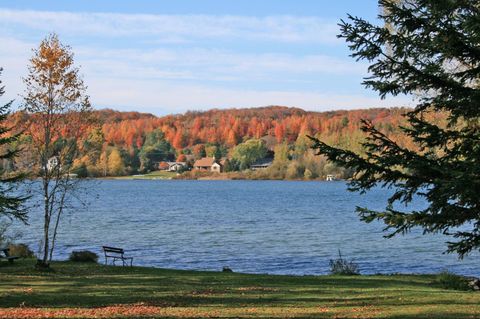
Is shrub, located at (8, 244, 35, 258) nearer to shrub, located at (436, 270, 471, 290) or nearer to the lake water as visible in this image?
the lake water

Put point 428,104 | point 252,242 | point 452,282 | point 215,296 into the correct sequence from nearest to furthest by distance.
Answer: point 428,104 → point 215,296 → point 452,282 → point 252,242

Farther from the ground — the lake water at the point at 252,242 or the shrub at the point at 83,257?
the shrub at the point at 83,257

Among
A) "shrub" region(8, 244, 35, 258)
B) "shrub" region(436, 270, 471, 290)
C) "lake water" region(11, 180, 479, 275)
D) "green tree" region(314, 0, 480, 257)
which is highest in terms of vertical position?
"green tree" region(314, 0, 480, 257)

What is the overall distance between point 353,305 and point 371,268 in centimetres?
1824

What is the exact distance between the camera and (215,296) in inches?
643

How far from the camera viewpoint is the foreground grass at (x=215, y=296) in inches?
522

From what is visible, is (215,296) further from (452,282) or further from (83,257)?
(83,257)

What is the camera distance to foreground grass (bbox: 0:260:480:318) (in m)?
13.3

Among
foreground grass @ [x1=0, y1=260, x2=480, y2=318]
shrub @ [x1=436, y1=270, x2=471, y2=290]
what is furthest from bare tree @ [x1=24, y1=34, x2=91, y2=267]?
A: shrub @ [x1=436, y1=270, x2=471, y2=290]

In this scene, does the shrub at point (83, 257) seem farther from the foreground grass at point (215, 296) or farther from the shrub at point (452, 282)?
the shrub at point (452, 282)

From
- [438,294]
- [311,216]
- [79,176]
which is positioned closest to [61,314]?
[438,294]

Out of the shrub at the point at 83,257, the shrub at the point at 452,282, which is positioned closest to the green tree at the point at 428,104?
the shrub at the point at 452,282

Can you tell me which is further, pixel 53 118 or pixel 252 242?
pixel 252 242

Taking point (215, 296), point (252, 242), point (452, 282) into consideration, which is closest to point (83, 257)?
point (215, 296)
